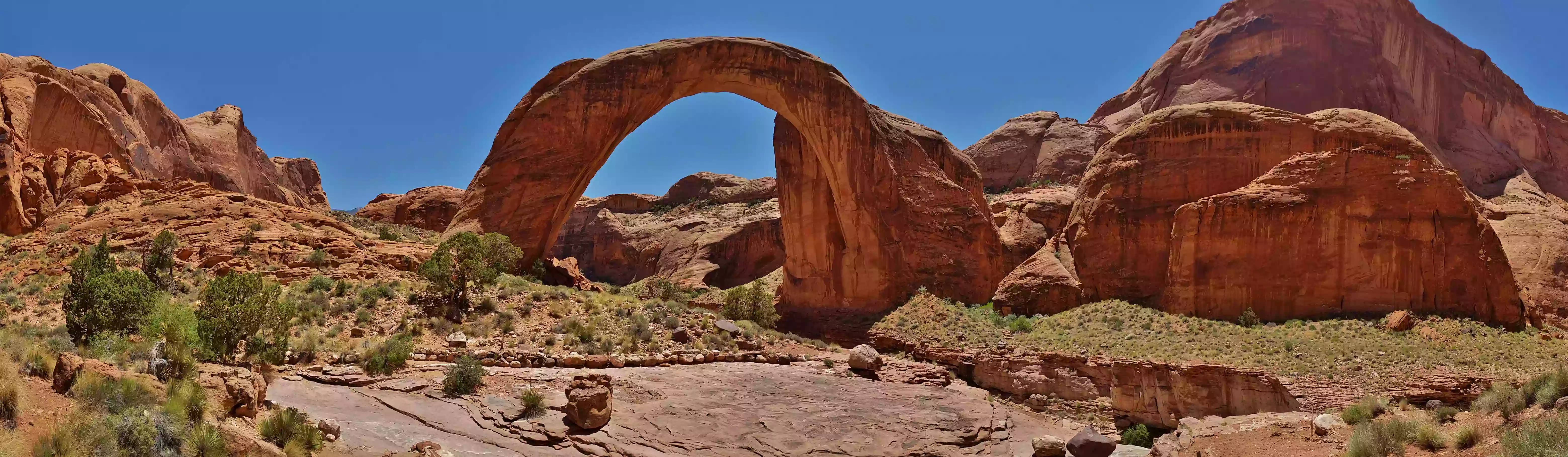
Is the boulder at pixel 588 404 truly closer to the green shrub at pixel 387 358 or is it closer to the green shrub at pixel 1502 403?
the green shrub at pixel 387 358

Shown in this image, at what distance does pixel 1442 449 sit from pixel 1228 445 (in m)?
4.15

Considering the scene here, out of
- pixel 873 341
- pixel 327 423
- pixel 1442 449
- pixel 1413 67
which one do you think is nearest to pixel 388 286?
pixel 327 423

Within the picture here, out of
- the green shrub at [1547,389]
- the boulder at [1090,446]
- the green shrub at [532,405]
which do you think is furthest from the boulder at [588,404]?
the green shrub at [1547,389]

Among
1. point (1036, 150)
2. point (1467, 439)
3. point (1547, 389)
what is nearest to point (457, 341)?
point (1467, 439)

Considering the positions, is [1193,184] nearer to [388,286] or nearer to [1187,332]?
[1187,332]

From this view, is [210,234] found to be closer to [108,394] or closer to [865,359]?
[108,394]

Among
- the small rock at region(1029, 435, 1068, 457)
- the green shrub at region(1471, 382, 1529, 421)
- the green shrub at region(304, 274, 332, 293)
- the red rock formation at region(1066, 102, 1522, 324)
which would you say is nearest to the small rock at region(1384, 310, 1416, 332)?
the red rock formation at region(1066, 102, 1522, 324)

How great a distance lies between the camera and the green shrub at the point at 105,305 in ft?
43.3

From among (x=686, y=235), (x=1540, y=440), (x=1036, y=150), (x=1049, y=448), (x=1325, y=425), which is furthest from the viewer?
(x=1036, y=150)

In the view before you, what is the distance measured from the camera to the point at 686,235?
49.6 m

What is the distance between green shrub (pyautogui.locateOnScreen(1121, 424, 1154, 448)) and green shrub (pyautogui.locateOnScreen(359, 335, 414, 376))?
1447cm

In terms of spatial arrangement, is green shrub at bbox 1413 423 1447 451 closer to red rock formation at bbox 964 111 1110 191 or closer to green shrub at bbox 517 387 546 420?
green shrub at bbox 517 387 546 420

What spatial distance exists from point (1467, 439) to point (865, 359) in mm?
13857

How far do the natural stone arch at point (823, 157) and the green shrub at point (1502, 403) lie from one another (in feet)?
62.9
